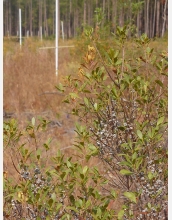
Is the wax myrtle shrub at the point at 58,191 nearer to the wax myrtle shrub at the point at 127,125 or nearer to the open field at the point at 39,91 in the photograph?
the wax myrtle shrub at the point at 127,125

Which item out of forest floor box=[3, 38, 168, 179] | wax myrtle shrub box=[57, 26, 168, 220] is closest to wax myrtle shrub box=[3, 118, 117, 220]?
wax myrtle shrub box=[57, 26, 168, 220]

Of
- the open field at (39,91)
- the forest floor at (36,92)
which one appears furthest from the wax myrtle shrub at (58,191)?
the forest floor at (36,92)

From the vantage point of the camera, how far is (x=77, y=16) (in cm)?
3291

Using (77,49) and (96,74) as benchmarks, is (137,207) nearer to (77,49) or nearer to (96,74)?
(96,74)

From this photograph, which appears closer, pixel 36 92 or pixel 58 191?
pixel 58 191

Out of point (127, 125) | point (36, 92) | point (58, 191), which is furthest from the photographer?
point (36, 92)

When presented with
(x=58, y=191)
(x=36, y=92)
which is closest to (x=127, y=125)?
(x=58, y=191)

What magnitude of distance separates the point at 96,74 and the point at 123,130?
0.80ft

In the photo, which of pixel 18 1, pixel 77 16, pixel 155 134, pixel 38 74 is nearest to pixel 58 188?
pixel 155 134

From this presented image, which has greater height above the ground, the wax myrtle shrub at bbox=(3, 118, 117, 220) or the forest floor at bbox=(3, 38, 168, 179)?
the wax myrtle shrub at bbox=(3, 118, 117, 220)


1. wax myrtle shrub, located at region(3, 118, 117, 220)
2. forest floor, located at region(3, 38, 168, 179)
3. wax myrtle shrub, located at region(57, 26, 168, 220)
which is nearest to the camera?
wax myrtle shrub, located at region(3, 118, 117, 220)

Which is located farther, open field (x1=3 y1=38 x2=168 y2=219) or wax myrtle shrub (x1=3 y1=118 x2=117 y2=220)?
open field (x1=3 y1=38 x2=168 y2=219)

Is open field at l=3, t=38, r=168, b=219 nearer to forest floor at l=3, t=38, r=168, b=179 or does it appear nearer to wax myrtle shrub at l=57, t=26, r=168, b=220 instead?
forest floor at l=3, t=38, r=168, b=179

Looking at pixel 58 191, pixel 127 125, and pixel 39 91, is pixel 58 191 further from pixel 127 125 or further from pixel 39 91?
pixel 39 91
